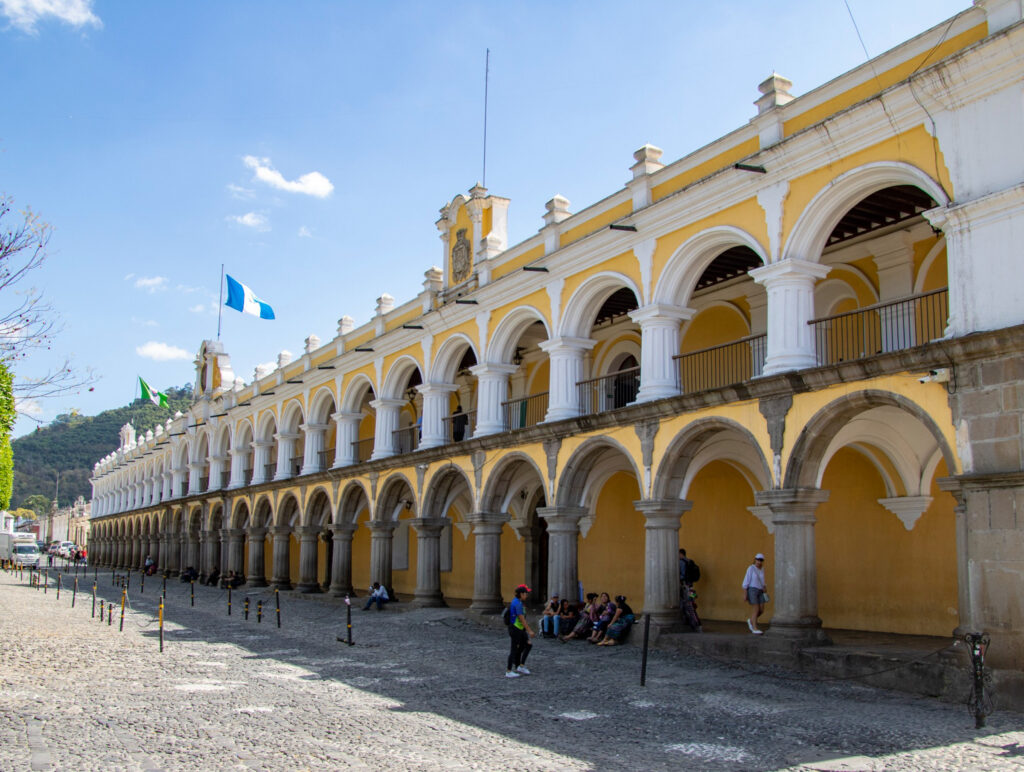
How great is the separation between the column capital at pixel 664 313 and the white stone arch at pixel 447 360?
286 inches

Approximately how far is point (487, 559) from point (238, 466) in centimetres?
1955

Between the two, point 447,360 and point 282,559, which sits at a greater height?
point 447,360

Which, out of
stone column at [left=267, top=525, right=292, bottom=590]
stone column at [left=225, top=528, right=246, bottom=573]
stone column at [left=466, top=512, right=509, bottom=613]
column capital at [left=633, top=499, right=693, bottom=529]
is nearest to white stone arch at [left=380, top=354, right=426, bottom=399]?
stone column at [left=466, top=512, right=509, bottom=613]

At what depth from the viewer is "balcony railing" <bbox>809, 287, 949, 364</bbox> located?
551 inches

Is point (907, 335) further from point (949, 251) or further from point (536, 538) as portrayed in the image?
point (536, 538)

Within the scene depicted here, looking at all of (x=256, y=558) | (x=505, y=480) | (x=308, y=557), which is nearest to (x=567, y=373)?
(x=505, y=480)

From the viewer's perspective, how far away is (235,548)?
36031 millimetres

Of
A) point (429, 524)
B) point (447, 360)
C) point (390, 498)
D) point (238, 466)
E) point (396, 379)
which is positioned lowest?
point (429, 524)

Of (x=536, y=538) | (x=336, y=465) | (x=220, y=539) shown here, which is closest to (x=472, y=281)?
(x=536, y=538)

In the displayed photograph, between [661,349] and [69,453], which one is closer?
[661,349]

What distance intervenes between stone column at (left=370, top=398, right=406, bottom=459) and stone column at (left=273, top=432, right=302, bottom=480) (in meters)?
7.37

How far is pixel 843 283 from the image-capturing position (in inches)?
634

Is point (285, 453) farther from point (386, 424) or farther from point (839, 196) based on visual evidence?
point (839, 196)

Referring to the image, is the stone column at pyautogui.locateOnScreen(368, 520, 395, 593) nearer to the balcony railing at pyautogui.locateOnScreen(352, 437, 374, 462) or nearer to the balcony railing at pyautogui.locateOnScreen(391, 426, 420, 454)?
the balcony railing at pyautogui.locateOnScreen(391, 426, 420, 454)
